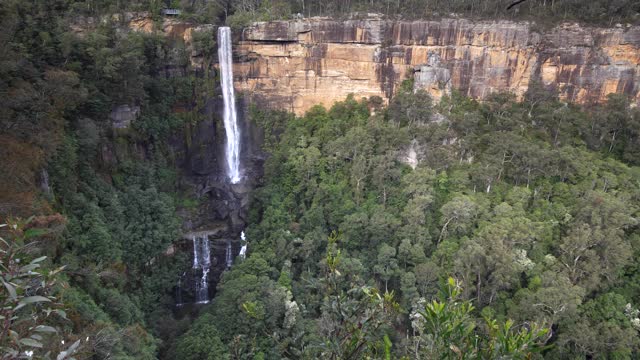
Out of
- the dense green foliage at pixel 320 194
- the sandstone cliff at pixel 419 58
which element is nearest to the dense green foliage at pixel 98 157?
the dense green foliage at pixel 320 194

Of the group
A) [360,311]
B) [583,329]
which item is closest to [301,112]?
[583,329]

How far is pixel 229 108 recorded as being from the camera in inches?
826

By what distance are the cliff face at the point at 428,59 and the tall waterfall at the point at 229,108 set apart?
1.58 ft

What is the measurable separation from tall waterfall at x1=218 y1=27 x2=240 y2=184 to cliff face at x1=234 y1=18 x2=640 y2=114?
Result: 1.58 ft

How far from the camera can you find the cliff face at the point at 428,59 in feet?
58.2

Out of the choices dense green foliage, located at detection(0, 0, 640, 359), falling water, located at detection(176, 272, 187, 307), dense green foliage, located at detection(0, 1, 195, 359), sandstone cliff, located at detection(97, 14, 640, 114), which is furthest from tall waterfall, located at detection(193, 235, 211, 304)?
sandstone cliff, located at detection(97, 14, 640, 114)

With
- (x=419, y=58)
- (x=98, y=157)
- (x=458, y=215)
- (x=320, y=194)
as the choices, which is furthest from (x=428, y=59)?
(x=98, y=157)

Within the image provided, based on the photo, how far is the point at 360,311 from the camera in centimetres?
280

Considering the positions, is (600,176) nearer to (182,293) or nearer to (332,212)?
(332,212)

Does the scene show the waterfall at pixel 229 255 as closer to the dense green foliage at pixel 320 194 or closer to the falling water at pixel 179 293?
the dense green foliage at pixel 320 194

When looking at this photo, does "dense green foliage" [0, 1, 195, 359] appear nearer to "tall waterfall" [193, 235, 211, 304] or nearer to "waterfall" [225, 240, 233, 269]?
"tall waterfall" [193, 235, 211, 304]

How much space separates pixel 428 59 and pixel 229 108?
9.36 metres

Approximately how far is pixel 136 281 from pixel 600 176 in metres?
16.4

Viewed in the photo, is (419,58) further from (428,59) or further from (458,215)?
(458,215)
